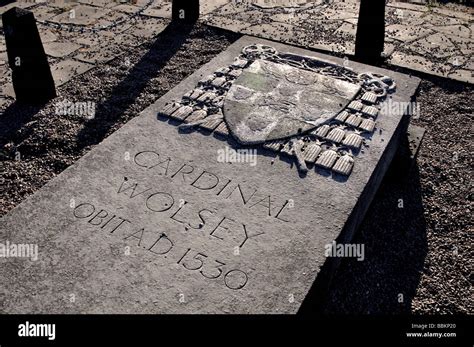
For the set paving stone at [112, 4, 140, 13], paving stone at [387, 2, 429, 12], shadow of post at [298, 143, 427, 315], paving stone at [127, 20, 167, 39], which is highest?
paving stone at [387, 2, 429, 12]

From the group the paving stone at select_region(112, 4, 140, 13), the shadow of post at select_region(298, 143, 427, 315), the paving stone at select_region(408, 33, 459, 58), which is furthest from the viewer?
the paving stone at select_region(112, 4, 140, 13)

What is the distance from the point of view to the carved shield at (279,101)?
142 inches

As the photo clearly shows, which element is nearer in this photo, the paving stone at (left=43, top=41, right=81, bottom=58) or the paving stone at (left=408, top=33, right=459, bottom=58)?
the paving stone at (left=43, top=41, right=81, bottom=58)

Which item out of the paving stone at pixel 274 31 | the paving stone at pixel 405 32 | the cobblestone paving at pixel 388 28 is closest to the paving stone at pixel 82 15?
the cobblestone paving at pixel 388 28

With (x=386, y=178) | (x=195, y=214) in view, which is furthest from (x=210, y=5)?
(x=195, y=214)

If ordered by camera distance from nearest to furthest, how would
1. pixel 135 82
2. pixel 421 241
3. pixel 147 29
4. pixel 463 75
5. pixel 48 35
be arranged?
pixel 421 241, pixel 135 82, pixel 463 75, pixel 48 35, pixel 147 29

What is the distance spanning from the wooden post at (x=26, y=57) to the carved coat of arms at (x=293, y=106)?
75.6 inches

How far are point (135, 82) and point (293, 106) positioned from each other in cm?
246

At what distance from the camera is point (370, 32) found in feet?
18.8

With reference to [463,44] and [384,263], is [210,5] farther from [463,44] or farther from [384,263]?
[384,263]

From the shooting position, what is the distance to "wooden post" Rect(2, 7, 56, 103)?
473 centimetres

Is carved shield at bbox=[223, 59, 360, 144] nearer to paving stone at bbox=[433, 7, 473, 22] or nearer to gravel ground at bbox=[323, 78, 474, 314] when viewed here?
gravel ground at bbox=[323, 78, 474, 314]

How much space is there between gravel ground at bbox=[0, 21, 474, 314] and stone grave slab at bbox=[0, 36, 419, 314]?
0.44m

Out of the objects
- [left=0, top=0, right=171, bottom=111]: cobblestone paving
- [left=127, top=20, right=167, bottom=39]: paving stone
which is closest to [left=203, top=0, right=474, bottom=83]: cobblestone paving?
[left=127, top=20, right=167, bottom=39]: paving stone
